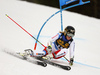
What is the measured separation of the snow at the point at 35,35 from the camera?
304 cm

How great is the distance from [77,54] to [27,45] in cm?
113

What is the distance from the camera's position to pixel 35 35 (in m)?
5.15

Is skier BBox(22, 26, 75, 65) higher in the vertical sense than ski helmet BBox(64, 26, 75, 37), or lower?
lower

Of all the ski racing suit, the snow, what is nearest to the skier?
the ski racing suit

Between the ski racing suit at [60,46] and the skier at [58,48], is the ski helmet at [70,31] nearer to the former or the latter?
the skier at [58,48]

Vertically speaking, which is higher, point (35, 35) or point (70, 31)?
point (70, 31)

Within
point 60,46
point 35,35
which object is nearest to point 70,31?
Answer: point 60,46

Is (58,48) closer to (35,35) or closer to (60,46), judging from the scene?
(60,46)

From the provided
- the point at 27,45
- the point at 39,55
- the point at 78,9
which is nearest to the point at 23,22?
the point at 27,45

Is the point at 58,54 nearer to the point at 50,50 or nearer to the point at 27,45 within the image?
the point at 50,50

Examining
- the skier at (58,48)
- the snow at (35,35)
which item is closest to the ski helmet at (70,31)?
the skier at (58,48)

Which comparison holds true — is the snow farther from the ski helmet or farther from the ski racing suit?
the ski helmet

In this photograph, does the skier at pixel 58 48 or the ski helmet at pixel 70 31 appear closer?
the ski helmet at pixel 70 31

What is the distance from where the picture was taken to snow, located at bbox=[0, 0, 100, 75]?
304 centimetres
